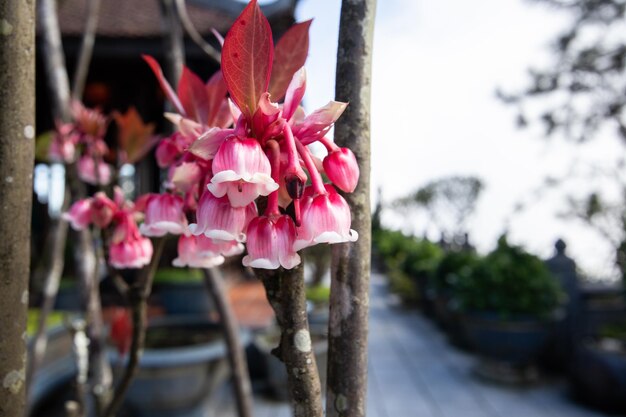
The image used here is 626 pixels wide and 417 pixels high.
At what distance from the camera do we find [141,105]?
625 cm

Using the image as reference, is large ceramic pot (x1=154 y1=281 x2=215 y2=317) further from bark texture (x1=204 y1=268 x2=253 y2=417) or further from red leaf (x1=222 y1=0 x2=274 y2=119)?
red leaf (x1=222 y1=0 x2=274 y2=119)

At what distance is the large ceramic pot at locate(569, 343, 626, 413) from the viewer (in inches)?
131

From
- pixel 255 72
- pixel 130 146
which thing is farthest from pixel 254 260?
pixel 130 146

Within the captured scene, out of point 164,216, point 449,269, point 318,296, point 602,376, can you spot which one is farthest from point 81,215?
point 449,269

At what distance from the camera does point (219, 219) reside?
46cm

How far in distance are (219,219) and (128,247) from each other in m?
0.43

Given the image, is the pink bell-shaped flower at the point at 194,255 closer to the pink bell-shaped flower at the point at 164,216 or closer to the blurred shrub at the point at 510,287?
the pink bell-shaped flower at the point at 164,216

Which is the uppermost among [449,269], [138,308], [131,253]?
[131,253]

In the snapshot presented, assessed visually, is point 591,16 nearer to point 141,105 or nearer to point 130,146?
point 141,105

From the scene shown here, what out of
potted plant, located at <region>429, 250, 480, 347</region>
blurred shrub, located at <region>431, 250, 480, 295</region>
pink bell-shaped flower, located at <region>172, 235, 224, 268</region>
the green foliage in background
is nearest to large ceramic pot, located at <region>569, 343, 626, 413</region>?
potted plant, located at <region>429, 250, 480, 347</region>

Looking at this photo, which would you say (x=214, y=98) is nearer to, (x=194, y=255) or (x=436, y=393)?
(x=194, y=255)

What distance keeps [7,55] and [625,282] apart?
408 cm

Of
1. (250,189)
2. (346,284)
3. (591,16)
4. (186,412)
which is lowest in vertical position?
(186,412)

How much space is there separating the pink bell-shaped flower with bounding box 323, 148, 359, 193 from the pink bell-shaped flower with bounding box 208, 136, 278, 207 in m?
0.08
